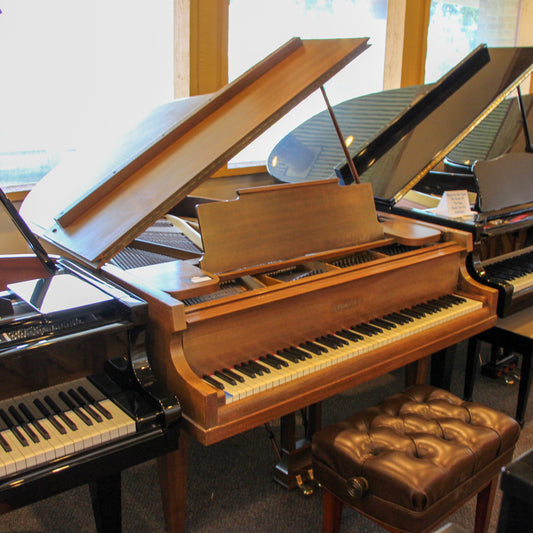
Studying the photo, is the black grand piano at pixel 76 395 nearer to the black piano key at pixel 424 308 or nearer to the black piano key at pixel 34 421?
the black piano key at pixel 34 421

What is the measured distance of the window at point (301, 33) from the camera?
5.37m

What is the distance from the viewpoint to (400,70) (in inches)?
253

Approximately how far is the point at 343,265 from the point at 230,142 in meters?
0.88

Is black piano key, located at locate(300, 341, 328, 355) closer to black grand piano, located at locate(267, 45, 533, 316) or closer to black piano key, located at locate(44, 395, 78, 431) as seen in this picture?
black piano key, located at locate(44, 395, 78, 431)

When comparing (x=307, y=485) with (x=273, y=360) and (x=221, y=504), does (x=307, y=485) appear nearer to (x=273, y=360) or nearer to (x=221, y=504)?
(x=221, y=504)

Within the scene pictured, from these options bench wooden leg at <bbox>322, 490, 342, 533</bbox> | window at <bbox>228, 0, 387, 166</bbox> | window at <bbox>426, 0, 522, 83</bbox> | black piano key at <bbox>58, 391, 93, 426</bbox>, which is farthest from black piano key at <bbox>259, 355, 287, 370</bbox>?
window at <bbox>426, 0, 522, 83</bbox>

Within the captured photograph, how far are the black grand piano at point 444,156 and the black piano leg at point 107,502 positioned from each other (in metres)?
2.01

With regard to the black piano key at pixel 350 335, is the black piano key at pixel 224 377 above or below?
below

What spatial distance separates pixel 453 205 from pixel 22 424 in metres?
2.45

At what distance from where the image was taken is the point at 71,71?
423 cm

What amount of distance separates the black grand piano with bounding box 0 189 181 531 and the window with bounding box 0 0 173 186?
205cm

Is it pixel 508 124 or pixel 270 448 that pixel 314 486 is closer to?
pixel 270 448

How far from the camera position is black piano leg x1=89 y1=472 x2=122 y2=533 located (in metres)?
2.02

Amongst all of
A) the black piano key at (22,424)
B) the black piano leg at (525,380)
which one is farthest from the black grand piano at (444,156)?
the black piano key at (22,424)
